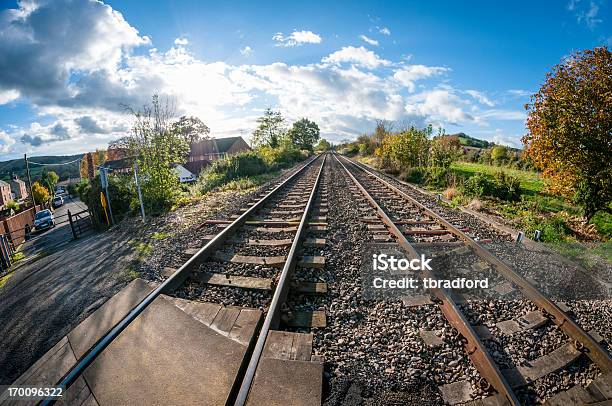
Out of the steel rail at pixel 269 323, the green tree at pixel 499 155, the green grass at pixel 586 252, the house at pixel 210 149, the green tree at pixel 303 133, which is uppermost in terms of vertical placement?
the green tree at pixel 303 133

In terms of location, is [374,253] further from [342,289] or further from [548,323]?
[548,323]

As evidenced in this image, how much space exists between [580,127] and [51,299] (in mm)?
10405

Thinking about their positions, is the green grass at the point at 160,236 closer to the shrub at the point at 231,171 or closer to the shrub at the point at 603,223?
the shrub at the point at 231,171

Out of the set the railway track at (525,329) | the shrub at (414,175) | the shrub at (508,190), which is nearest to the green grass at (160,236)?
the railway track at (525,329)

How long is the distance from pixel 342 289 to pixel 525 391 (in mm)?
1939

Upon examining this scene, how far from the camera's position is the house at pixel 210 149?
161 feet

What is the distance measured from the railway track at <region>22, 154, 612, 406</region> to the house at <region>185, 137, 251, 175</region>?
4530 centimetres

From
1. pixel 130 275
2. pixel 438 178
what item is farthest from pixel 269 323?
pixel 438 178

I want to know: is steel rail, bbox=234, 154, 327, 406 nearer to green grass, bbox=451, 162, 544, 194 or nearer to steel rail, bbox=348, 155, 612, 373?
steel rail, bbox=348, 155, 612, 373

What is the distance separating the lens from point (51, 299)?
3904 mm

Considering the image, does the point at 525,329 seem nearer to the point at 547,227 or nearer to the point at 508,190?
the point at 547,227

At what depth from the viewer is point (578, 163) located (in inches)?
255

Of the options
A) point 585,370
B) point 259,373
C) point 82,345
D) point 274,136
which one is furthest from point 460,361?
point 274,136

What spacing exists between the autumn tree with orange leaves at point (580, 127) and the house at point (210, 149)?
44991 mm
